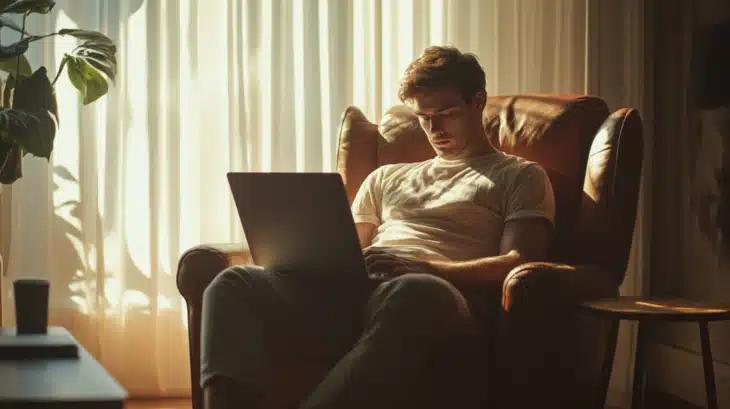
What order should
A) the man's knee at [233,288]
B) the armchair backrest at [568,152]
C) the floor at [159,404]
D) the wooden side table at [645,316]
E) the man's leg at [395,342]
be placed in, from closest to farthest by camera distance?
the man's leg at [395,342], the man's knee at [233,288], the wooden side table at [645,316], the armchair backrest at [568,152], the floor at [159,404]

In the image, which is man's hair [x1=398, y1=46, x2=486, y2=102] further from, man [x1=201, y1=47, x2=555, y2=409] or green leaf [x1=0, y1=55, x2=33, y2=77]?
green leaf [x1=0, y1=55, x2=33, y2=77]

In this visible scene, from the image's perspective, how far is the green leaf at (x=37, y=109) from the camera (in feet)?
9.01

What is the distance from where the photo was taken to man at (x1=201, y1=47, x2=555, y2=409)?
196cm

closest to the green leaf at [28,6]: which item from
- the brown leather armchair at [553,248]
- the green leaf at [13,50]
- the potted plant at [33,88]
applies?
the potted plant at [33,88]

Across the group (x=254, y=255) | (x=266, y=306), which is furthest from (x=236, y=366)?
(x=254, y=255)

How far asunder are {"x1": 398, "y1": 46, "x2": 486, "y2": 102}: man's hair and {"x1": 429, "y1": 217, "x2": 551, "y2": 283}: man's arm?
1.23ft

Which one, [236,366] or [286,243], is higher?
[286,243]

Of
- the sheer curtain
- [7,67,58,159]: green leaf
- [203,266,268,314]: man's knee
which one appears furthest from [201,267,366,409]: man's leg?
the sheer curtain

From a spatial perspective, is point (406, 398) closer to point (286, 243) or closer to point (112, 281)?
point (286, 243)

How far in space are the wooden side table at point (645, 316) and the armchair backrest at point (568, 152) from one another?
5.7 inches

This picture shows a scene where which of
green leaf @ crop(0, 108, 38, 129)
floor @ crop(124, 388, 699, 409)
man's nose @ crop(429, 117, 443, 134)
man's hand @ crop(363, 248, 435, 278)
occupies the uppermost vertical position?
green leaf @ crop(0, 108, 38, 129)

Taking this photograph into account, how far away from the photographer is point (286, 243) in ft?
7.38

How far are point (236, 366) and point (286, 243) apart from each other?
1.23ft

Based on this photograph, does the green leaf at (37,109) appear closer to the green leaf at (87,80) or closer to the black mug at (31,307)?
the green leaf at (87,80)
